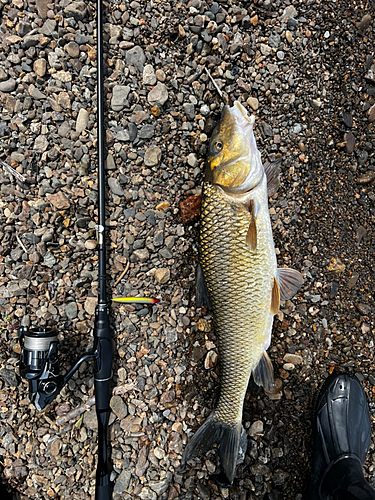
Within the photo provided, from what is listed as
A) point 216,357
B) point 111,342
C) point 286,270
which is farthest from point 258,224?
point 111,342

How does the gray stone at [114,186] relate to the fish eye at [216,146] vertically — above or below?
below

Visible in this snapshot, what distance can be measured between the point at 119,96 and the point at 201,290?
1057mm

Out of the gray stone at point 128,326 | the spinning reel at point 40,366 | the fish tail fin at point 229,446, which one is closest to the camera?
the spinning reel at point 40,366

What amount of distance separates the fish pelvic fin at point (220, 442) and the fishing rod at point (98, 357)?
0.43 m

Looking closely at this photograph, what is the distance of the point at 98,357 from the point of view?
4.75 ft

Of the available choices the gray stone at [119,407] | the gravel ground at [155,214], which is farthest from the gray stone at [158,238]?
the gray stone at [119,407]

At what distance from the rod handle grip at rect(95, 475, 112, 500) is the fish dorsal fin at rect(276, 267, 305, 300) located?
1223 millimetres

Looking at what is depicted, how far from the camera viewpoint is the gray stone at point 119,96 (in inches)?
61.6

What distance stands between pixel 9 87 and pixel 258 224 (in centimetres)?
140

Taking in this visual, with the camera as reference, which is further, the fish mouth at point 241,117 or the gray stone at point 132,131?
the gray stone at point 132,131

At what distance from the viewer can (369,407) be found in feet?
5.47

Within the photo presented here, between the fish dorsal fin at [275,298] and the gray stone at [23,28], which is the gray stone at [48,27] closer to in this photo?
the gray stone at [23,28]

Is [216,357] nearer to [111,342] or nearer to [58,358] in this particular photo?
[111,342]

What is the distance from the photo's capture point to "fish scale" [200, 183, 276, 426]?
4.66 ft
